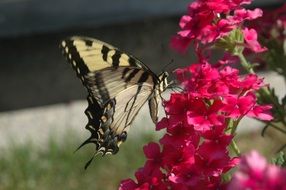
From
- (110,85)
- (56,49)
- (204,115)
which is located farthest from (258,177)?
(56,49)

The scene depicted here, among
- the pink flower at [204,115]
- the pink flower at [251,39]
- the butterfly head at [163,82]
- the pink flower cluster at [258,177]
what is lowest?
the butterfly head at [163,82]

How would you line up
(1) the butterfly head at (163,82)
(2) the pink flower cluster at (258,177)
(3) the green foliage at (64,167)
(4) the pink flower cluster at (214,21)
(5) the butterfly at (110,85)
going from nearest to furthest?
1. (2) the pink flower cluster at (258,177)
2. (4) the pink flower cluster at (214,21)
3. (5) the butterfly at (110,85)
4. (1) the butterfly head at (163,82)
5. (3) the green foliage at (64,167)

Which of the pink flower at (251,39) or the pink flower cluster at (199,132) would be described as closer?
the pink flower cluster at (199,132)

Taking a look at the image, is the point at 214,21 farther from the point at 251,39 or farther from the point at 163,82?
the point at 163,82

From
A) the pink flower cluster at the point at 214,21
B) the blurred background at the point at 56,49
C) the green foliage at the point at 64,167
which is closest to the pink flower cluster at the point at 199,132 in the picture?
the pink flower cluster at the point at 214,21

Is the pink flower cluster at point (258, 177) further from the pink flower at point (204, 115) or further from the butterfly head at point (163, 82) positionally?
the butterfly head at point (163, 82)

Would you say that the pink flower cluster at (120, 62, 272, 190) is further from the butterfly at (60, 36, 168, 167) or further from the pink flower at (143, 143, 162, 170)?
the butterfly at (60, 36, 168, 167)
